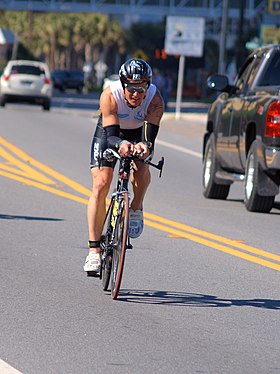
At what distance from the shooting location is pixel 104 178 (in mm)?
8805

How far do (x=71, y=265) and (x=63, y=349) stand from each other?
3221 millimetres

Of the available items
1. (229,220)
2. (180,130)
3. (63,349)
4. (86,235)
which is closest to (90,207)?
(63,349)

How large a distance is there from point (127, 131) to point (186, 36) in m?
35.9

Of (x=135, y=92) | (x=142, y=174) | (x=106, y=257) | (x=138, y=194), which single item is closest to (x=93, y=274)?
(x=106, y=257)

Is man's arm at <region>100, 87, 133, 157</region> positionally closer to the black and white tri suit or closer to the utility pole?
the black and white tri suit

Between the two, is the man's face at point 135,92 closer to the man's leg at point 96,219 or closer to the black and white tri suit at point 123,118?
the black and white tri suit at point 123,118

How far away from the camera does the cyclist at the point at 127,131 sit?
8484 millimetres

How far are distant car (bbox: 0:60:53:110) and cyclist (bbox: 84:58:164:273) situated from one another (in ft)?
112

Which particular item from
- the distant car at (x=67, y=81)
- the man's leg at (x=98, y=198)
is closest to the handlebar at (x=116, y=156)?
the man's leg at (x=98, y=198)

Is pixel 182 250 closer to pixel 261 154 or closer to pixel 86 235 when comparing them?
pixel 86 235

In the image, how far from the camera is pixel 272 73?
15.1 m

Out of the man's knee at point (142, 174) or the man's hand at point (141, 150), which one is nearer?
the man's hand at point (141, 150)

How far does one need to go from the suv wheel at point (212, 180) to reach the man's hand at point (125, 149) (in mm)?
7834

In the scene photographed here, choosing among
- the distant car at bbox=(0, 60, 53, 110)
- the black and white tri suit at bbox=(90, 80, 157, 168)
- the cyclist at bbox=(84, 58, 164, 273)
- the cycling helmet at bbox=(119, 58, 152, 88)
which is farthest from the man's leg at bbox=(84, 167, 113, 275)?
the distant car at bbox=(0, 60, 53, 110)
